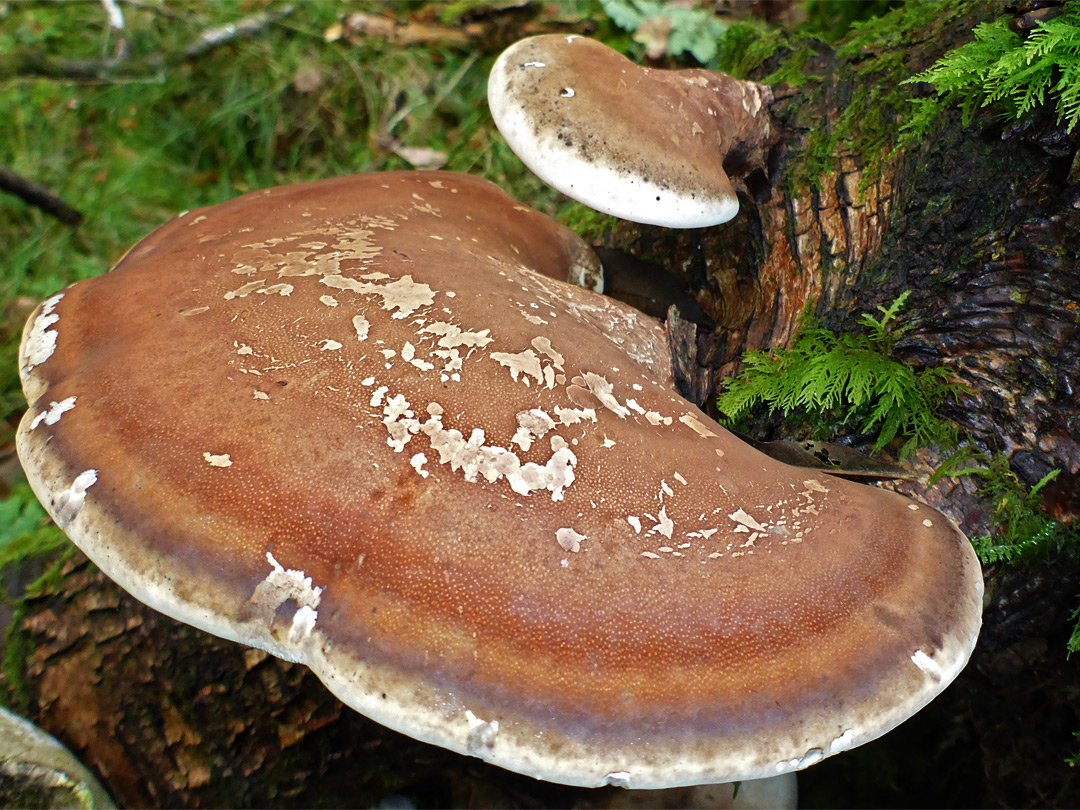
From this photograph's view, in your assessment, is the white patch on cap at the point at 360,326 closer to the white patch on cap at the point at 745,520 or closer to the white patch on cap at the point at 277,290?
the white patch on cap at the point at 277,290

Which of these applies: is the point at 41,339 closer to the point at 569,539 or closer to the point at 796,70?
the point at 569,539

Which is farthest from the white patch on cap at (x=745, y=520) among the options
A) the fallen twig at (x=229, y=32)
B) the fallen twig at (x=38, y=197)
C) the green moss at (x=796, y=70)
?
the fallen twig at (x=229, y=32)

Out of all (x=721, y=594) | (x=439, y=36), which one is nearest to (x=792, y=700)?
(x=721, y=594)

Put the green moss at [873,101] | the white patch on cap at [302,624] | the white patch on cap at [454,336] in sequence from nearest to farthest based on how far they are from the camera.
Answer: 1. the white patch on cap at [302,624]
2. the white patch on cap at [454,336]
3. the green moss at [873,101]

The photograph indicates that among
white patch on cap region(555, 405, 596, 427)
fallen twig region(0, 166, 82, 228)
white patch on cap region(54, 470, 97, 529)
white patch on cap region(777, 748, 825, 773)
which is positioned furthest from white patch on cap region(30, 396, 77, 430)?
fallen twig region(0, 166, 82, 228)

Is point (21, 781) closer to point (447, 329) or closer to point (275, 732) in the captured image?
point (275, 732)

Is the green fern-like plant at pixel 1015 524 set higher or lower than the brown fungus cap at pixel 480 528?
lower
